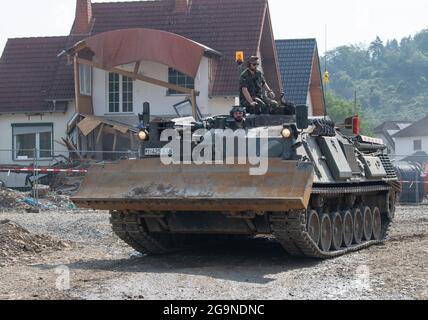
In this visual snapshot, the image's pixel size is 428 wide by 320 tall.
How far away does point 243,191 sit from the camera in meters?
12.9

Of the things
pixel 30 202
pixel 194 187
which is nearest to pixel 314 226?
pixel 194 187

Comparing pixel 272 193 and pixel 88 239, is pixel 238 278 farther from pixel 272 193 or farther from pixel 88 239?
pixel 88 239

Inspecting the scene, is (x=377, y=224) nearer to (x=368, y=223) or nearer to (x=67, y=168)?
(x=368, y=223)

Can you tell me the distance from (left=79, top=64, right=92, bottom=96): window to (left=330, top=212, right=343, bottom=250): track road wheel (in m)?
19.8

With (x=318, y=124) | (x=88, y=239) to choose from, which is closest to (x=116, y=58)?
(x=88, y=239)

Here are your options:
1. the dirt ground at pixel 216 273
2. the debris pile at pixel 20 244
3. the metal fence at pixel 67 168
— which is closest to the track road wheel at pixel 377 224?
the dirt ground at pixel 216 273

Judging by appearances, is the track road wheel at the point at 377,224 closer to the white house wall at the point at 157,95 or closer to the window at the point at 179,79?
the white house wall at the point at 157,95

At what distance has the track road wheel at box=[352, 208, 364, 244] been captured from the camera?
1650 centimetres

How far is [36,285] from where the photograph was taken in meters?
11.2

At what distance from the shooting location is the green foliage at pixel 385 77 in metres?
125

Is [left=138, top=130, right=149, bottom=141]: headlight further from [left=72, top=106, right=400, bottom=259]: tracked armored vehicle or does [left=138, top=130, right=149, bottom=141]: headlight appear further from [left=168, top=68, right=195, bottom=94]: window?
[left=168, top=68, right=195, bottom=94]: window

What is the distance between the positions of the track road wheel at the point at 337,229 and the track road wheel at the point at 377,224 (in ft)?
7.24

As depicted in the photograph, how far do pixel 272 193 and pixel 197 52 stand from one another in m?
18.9

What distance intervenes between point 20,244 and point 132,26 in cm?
2184
